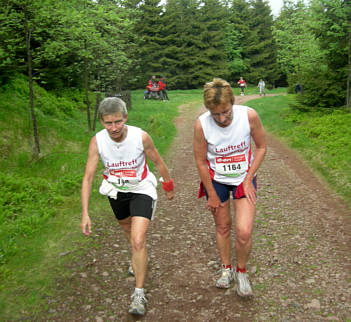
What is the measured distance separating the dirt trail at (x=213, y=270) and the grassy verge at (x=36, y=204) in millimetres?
283

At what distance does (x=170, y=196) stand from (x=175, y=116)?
49.7 ft

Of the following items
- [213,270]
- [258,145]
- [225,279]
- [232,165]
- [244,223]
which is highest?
[258,145]

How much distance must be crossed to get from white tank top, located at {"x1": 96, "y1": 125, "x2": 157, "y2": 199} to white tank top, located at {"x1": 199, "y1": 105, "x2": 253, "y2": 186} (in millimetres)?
698

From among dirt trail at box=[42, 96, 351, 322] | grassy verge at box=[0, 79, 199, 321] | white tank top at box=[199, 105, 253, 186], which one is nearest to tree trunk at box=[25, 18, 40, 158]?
grassy verge at box=[0, 79, 199, 321]

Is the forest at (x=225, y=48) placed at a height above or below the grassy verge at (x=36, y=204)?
above

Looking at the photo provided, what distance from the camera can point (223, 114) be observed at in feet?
Result: 10.3

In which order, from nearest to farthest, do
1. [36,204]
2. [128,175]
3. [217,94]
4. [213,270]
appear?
[217,94], [128,175], [213,270], [36,204]

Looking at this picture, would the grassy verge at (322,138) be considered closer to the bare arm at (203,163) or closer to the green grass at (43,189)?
the green grass at (43,189)

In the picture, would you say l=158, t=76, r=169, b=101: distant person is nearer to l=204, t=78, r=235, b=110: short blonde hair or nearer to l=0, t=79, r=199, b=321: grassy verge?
l=0, t=79, r=199, b=321: grassy verge

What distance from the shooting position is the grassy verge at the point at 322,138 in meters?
7.82

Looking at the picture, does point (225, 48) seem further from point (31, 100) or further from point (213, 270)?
point (213, 270)

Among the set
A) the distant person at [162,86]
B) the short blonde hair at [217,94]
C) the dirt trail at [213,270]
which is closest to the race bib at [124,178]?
the short blonde hair at [217,94]

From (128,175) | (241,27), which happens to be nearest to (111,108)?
(128,175)

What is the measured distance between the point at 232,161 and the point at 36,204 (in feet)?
13.1
